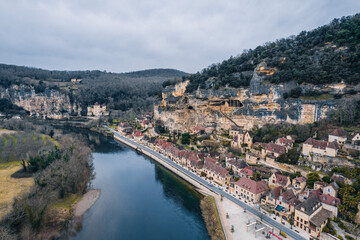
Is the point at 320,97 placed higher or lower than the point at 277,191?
higher

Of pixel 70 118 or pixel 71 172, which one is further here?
pixel 70 118

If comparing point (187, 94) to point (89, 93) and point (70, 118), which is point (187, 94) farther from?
point (89, 93)

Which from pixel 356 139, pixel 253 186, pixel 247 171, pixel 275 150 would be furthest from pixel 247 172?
pixel 356 139

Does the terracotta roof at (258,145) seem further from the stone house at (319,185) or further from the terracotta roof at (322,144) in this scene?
the stone house at (319,185)

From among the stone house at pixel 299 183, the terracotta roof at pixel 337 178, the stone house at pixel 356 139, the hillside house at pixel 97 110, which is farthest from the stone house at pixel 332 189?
the hillside house at pixel 97 110

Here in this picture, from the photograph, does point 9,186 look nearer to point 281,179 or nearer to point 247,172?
point 247,172

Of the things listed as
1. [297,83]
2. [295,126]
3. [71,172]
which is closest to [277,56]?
[297,83]
